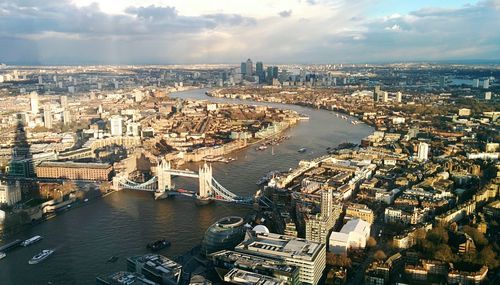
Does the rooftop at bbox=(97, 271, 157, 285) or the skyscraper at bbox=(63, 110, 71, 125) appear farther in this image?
the skyscraper at bbox=(63, 110, 71, 125)

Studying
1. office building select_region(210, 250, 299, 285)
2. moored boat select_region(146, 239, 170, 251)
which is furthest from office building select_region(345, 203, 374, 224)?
moored boat select_region(146, 239, 170, 251)

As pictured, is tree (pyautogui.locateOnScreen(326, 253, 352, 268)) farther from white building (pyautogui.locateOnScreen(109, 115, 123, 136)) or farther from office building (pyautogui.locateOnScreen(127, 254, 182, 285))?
white building (pyautogui.locateOnScreen(109, 115, 123, 136))

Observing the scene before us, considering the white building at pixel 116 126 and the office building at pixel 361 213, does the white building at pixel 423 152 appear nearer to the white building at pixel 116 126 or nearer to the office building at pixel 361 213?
the office building at pixel 361 213

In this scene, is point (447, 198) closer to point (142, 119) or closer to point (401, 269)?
point (401, 269)

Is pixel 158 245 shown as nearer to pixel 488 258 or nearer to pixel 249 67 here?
pixel 488 258

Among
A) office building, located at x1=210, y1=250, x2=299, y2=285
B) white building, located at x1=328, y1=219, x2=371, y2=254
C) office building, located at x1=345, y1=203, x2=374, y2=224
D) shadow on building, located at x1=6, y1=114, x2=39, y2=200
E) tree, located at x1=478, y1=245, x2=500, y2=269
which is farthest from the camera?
shadow on building, located at x1=6, y1=114, x2=39, y2=200

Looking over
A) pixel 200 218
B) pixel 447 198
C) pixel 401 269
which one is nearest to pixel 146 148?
pixel 200 218

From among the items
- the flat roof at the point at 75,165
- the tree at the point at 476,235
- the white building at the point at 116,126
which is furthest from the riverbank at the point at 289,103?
the tree at the point at 476,235

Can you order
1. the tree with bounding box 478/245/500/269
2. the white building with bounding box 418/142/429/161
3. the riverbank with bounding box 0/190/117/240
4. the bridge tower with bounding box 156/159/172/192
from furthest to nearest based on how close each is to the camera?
the white building with bounding box 418/142/429/161, the bridge tower with bounding box 156/159/172/192, the riverbank with bounding box 0/190/117/240, the tree with bounding box 478/245/500/269
